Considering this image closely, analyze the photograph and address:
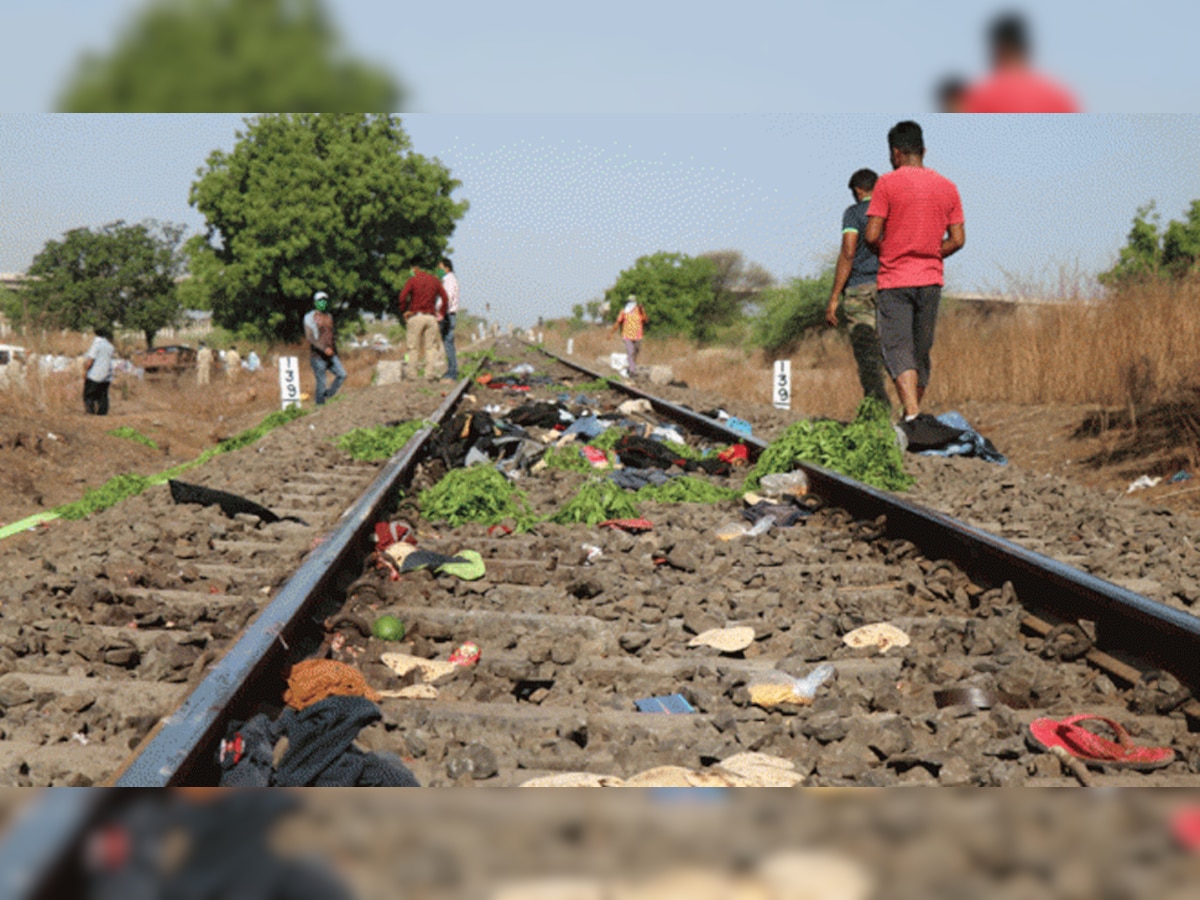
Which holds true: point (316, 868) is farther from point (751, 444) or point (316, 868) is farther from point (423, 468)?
point (751, 444)

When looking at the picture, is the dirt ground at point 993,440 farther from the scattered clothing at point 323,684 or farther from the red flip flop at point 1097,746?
the scattered clothing at point 323,684

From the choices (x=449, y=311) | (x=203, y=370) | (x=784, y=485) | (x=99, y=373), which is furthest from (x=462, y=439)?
(x=203, y=370)

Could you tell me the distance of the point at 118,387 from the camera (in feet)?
77.5

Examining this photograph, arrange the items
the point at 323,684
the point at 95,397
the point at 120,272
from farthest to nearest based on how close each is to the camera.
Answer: the point at 120,272
the point at 95,397
the point at 323,684

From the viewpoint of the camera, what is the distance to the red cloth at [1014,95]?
434cm

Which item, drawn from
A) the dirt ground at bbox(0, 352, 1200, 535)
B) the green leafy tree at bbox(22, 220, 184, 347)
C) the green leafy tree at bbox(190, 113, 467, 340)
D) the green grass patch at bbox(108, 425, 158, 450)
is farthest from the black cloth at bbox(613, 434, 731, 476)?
the green leafy tree at bbox(22, 220, 184, 347)

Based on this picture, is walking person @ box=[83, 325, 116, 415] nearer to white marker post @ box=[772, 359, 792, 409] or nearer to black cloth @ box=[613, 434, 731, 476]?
white marker post @ box=[772, 359, 792, 409]

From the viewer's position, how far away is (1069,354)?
36.7ft

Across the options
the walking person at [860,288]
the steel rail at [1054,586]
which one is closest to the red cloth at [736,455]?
the walking person at [860,288]

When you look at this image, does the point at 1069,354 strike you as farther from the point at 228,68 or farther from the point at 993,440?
the point at 228,68

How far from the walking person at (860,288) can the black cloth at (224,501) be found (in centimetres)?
490

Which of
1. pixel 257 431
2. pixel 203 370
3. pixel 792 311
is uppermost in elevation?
pixel 792 311

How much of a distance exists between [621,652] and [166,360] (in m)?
45.9

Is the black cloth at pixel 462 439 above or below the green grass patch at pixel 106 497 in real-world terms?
above
